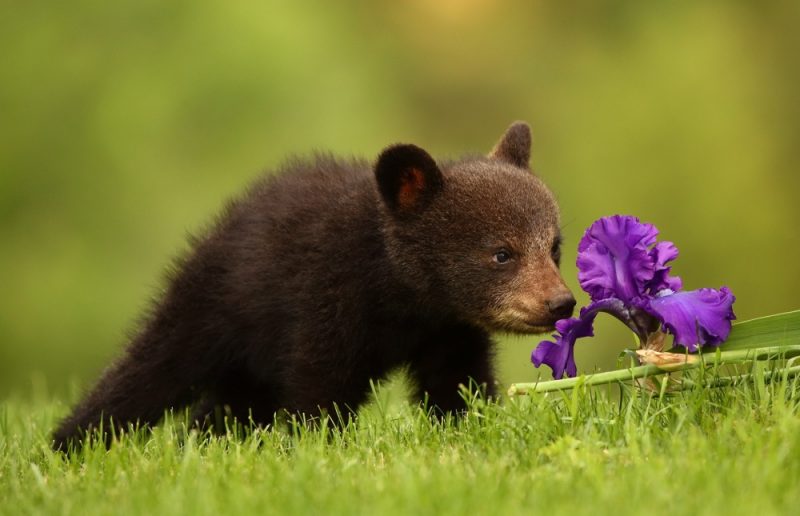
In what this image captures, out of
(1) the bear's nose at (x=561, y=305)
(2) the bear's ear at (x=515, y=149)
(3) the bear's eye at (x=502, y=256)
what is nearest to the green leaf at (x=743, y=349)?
(1) the bear's nose at (x=561, y=305)

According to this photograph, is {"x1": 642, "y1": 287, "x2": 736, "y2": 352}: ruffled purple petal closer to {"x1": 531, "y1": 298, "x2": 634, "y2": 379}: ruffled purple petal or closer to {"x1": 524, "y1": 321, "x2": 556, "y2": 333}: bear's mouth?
{"x1": 531, "y1": 298, "x2": 634, "y2": 379}: ruffled purple petal

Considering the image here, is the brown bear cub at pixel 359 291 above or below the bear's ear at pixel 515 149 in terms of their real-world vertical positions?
below

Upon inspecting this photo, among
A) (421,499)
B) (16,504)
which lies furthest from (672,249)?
(16,504)

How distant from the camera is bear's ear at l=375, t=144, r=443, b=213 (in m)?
5.11

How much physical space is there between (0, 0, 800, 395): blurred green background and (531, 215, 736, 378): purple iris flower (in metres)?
6.81

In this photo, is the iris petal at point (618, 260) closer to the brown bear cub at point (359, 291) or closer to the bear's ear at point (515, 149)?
the brown bear cub at point (359, 291)

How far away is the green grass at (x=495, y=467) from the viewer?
3.40 metres

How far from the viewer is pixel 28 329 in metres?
12.9

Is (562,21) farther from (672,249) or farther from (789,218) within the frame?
(672,249)

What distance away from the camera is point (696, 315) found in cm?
441

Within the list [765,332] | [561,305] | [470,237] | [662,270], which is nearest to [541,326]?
[561,305]

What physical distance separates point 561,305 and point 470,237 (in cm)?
51

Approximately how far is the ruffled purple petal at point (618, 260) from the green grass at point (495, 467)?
1.28 ft

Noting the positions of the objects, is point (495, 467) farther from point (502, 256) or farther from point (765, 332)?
point (502, 256)
